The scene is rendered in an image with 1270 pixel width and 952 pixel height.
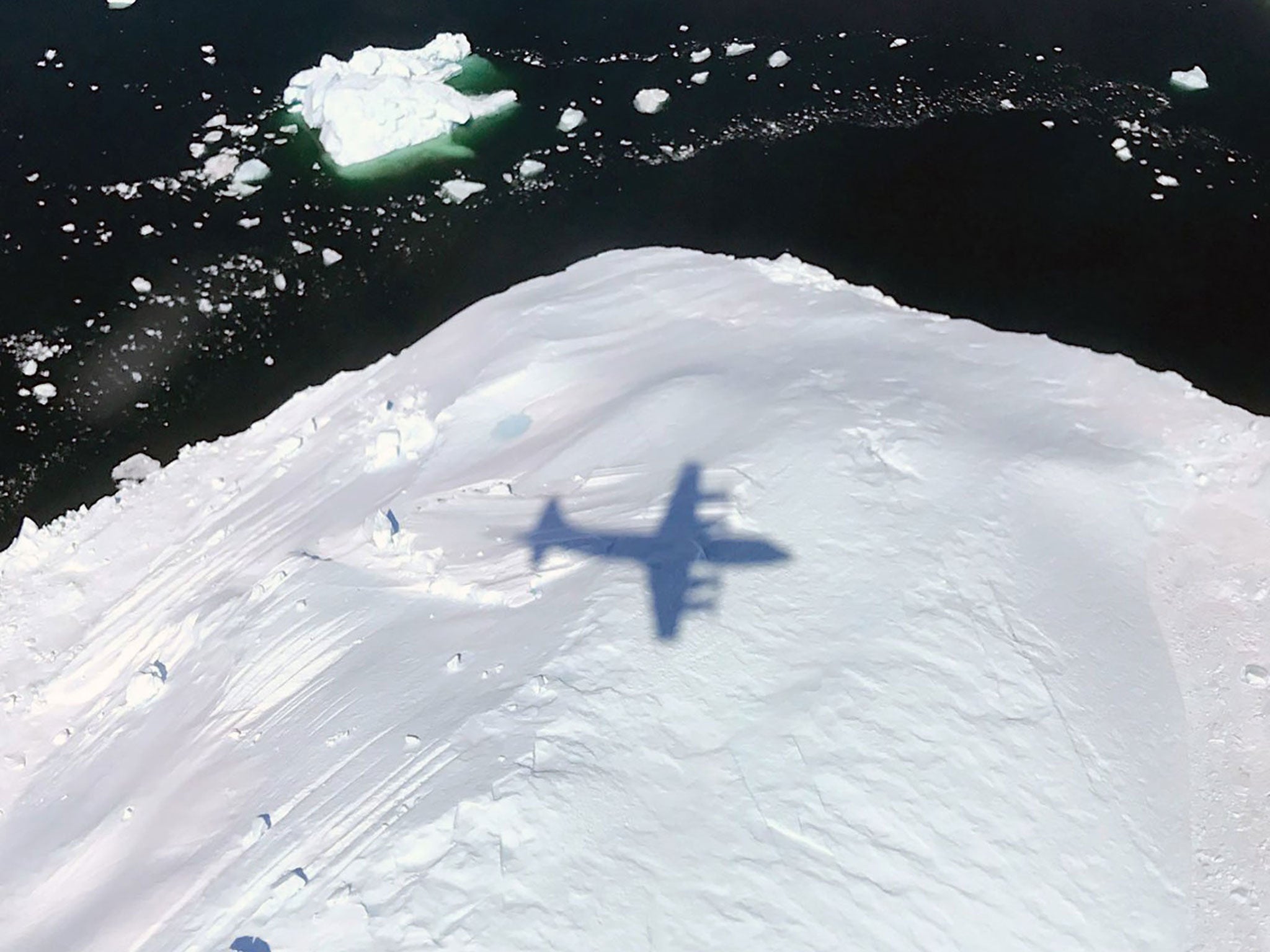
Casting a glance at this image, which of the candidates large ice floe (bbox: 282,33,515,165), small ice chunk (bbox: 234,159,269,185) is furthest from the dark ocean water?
large ice floe (bbox: 282,33,515,165)

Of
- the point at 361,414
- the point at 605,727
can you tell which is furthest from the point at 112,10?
the point at 605,727

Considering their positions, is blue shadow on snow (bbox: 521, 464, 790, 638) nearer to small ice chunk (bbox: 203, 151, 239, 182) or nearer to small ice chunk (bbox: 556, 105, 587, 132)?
small ice chunk (bbox: 556, 105, 587, 132)

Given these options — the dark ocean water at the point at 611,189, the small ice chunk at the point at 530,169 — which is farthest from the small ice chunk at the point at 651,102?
the small ice chunk at the point at 530,169

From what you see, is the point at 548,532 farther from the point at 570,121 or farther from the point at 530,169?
the point at 570,121

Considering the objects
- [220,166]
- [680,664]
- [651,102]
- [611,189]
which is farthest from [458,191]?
[680,664]

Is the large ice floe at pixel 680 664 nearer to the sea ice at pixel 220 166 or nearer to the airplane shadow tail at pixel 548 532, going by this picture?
the airplane shadow tail at pixel 548 532
